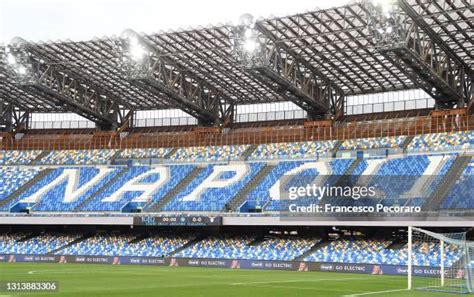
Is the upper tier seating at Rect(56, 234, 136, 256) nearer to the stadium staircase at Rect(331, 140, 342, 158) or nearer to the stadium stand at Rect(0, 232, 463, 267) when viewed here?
the stadium stand at Rect(0, 232, 463, 267)

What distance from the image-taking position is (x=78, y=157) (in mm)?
75688

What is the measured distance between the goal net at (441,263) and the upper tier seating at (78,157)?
36684 millimetres

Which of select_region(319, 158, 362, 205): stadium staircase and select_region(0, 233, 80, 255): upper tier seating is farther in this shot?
select_region(0, 233, 80, 255): upper tier seating

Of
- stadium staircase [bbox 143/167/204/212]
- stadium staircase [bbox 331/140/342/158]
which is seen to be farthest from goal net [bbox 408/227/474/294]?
stadium staircase [bbox 143/167/204/212]

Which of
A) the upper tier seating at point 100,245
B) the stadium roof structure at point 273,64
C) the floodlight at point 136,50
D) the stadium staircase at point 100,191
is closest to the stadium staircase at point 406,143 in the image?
the stadium roof structure at point 273,64

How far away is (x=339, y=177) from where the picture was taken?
2391 inches

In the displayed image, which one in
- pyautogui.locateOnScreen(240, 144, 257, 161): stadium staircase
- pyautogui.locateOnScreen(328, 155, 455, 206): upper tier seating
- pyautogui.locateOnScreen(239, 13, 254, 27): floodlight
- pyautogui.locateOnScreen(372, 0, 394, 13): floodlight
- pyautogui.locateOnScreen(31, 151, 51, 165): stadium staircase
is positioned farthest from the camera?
pyautogui.locateOnScreen(31, 151, 51, 165): stadium staircase

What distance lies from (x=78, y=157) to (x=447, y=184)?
40.4 metres

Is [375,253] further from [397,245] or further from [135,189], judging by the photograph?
[135,189]

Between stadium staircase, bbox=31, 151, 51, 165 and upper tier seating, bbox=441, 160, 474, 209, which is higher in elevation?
stadium staircase, bbox=31, 151, 51, 165

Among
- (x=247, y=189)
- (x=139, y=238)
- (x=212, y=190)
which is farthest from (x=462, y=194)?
(x=139, y=238)

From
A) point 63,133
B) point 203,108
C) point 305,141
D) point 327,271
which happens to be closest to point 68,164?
point 63,133

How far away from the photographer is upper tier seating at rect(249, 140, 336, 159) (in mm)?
67000

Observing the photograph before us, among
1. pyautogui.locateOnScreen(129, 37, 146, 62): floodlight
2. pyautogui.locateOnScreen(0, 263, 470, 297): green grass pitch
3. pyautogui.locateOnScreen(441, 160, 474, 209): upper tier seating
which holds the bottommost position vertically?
pyautogui.locateOnScreen(0, 263, 470, 297): green grass pitch
